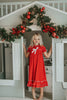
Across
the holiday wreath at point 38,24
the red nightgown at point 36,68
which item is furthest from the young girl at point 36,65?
the holiday wreath at point 38,24

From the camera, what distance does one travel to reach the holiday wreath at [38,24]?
3.60m

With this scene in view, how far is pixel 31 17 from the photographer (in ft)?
12.1

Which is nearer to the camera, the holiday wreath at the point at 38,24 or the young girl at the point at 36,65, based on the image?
the holiday wreath at the point at 38,24

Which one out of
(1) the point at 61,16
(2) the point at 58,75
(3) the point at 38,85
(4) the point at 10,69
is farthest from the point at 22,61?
(1) the point at 61,16

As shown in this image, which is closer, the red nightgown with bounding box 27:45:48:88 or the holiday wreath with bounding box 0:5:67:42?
the holiday wreath with bounding box 0:5:67:42

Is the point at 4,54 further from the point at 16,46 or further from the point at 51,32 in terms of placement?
the point at 51,32

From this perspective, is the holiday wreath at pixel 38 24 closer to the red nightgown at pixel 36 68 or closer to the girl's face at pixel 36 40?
the girl's face at pixel 36 40

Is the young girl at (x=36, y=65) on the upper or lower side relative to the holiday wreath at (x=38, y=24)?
lower

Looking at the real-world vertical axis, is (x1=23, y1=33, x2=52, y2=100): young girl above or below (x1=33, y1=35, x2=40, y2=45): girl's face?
below

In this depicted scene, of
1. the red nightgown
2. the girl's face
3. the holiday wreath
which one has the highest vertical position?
the holiday wreath

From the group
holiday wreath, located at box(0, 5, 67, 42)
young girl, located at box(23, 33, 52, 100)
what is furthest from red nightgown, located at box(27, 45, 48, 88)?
holiday wreath, located at box(0, 5, 67, 42)

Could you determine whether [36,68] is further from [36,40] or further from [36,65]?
[36,40]

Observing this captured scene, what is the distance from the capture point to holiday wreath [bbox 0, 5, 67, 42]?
3.60 metres

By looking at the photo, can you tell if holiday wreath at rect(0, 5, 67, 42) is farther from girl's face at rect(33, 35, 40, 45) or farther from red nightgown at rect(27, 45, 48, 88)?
red nightgown at rect(27, 45, 48, 88)
